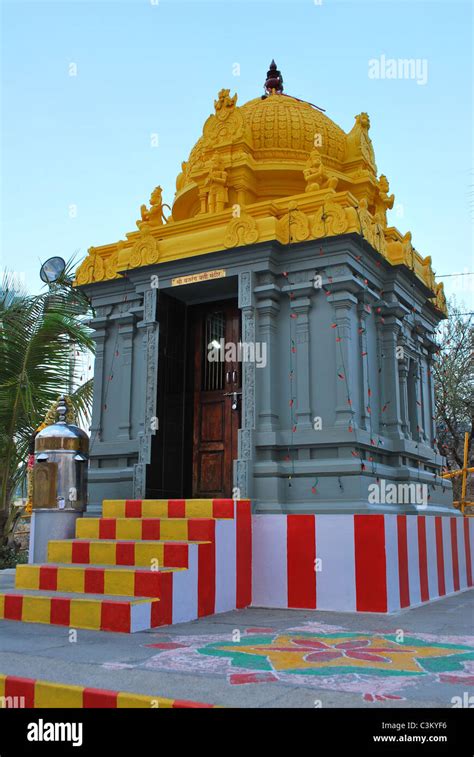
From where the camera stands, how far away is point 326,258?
766 centimetres

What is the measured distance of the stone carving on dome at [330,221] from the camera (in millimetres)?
7461

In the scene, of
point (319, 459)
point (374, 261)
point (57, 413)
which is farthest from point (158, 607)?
point (374, 261)

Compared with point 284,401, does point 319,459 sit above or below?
below

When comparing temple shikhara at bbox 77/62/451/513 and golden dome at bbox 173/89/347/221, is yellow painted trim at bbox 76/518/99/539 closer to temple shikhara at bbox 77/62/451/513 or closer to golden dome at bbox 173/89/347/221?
temple shikhara at bbox 77/62/451/513

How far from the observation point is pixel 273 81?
11.8 meters

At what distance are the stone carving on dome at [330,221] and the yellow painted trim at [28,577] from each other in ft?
15.3

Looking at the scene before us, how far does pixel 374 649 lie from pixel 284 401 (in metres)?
3.82

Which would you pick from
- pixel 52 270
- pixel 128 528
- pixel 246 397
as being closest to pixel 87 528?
pixel 128 528

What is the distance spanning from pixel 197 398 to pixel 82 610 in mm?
3977

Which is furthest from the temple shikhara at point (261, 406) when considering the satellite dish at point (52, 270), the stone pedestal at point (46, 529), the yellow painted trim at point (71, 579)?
the satellite dish at point (52, 270)

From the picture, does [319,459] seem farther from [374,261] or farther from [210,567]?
[374,261]

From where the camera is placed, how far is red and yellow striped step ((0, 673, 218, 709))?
9.59ft

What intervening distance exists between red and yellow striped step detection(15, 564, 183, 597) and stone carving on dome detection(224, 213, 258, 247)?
159 inches

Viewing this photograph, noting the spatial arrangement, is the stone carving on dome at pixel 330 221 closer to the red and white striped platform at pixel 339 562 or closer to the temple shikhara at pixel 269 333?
the temple shikhara at pixel 269 333
